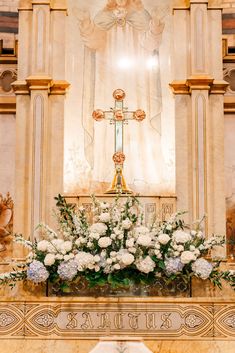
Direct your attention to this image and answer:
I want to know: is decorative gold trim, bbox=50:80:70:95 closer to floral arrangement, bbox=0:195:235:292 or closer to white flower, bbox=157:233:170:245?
floral arrangement, bbox=0:195:235:292

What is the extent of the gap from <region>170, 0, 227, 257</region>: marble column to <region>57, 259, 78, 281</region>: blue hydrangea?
5.31 ft

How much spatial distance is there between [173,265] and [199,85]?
7.29ft

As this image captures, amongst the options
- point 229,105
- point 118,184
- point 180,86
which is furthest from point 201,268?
point 229,105

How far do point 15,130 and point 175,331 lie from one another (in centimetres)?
317

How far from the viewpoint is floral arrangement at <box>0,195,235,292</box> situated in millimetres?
6660

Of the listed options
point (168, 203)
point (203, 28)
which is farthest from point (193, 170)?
point (203, 28)

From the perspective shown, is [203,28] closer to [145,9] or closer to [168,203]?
[145,9]

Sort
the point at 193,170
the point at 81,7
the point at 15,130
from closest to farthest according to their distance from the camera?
the point at 193,170 → the point at 15,130 → the point at 81,7

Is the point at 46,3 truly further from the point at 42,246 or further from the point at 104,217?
the point at 42,246

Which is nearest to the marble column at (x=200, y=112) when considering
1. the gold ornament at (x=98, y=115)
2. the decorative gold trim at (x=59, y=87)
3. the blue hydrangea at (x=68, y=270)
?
the gold ornament at (x=98, y=115)

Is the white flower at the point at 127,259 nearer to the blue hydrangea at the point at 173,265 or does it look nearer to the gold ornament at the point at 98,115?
the blue hydrangea at the point at 173,265

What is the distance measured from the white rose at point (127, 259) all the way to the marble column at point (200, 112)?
4.41ft

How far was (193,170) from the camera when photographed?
7922mm

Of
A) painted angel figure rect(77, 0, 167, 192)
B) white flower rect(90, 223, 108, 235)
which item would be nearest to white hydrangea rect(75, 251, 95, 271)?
white flower rect(90, 223, 108, 235)
